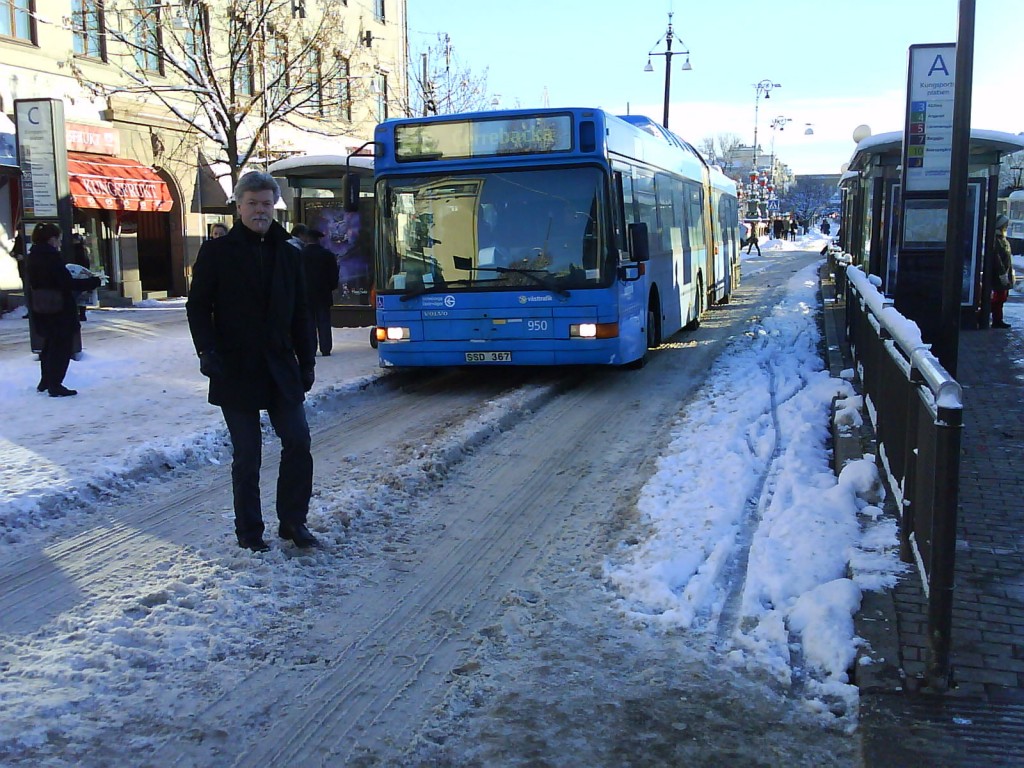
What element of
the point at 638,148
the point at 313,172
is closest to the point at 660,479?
the point at 638,148

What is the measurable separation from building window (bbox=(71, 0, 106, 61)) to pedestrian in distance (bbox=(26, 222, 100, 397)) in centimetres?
1479

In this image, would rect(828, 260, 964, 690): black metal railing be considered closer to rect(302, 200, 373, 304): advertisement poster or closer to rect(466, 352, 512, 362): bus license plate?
rect(466, 352, 512, 362): bus license plate

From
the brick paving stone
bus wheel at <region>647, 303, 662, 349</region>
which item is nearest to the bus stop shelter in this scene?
bus wheel at <region>647, 303, 662, 349</region>

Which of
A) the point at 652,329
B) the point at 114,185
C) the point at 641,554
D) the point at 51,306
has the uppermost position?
the point at 114,185

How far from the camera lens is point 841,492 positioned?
6.32 meters

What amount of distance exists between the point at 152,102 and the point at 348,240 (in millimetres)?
11950

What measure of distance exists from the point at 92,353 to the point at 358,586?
1099 cm

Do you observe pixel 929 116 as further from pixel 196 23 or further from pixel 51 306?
pixel 196 23

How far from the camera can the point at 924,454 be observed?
445cm

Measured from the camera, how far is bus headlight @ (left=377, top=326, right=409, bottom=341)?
1128 centimetres

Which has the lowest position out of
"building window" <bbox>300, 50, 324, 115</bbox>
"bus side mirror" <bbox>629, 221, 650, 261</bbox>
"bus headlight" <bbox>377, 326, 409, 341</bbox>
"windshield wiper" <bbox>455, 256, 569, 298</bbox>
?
"bus headlight" <bbox>377, 326, 409, 341</bbox>

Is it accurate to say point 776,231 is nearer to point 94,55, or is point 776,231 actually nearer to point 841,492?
point 94,55

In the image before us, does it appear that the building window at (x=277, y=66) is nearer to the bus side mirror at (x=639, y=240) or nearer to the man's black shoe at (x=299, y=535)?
the bus side mirror at (x=639, y=240)

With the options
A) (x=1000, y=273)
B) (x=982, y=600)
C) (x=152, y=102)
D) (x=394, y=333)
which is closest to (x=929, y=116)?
(x=394, y=333)
